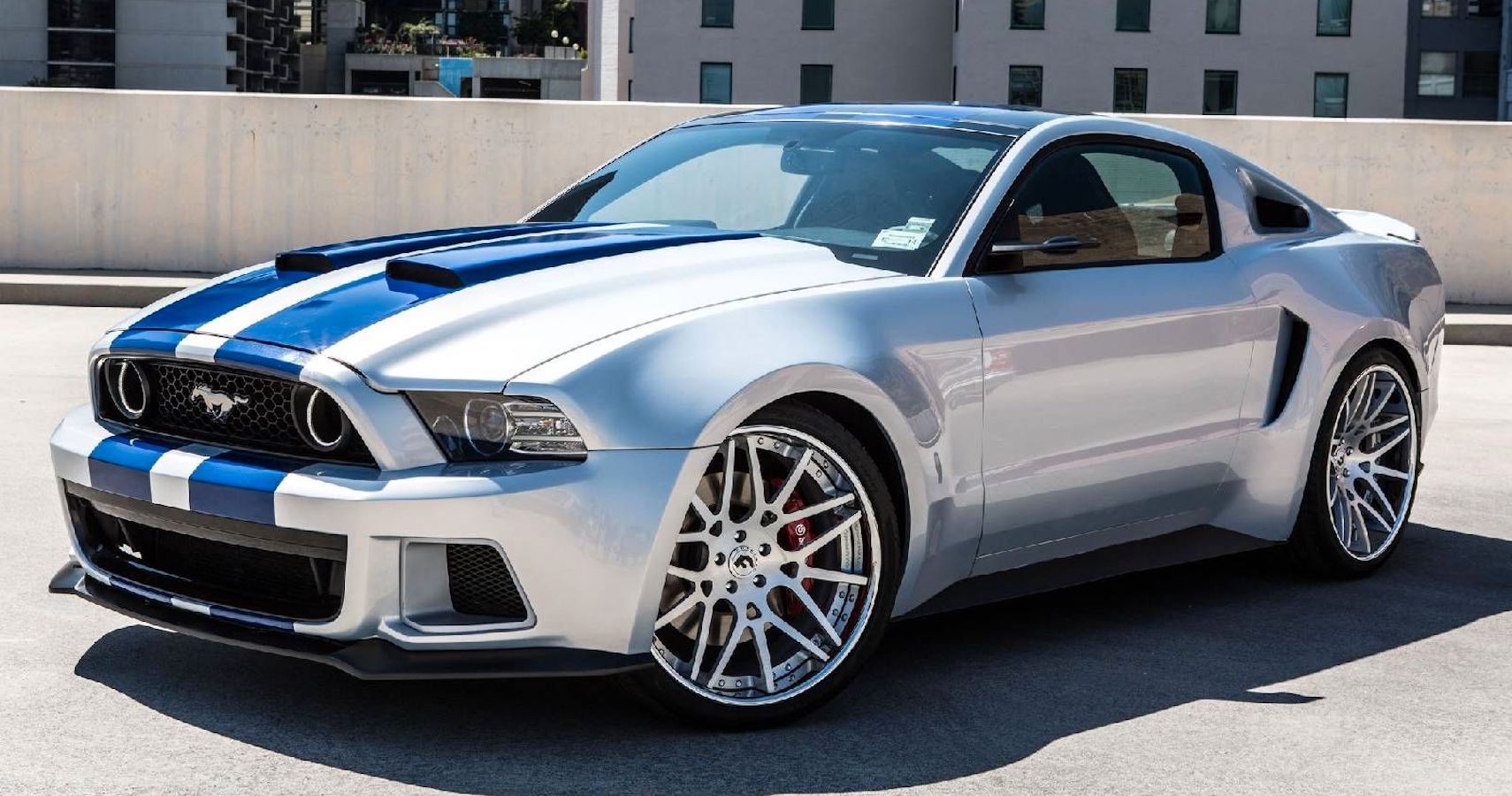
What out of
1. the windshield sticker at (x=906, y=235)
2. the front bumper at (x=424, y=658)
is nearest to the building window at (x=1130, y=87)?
the windshield sticker at (x=906, y=235)

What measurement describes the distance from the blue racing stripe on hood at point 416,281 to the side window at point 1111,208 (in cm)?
90

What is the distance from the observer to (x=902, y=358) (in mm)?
4641

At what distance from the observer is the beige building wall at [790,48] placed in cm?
6994

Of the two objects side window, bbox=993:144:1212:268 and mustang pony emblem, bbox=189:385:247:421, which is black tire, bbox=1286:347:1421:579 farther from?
mustang pony emblem, bbox=189:385:247:421

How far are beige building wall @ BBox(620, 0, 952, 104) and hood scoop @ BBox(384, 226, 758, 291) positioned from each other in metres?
65.4

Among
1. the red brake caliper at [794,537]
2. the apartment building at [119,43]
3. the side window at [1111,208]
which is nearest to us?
the red brake caliper at [794,537]

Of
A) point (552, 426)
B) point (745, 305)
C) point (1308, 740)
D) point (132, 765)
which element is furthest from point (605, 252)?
point (1308, 740)

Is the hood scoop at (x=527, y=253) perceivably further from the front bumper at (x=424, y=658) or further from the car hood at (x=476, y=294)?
the front bumper at (x=424, y=658)

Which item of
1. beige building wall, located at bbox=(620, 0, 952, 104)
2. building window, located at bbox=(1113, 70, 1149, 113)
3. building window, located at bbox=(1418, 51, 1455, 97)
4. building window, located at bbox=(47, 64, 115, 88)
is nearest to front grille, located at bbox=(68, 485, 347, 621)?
building window, located at bbox=(1113, 70, 1149, 113)

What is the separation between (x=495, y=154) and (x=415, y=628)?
13.5m

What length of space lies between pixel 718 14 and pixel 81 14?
98.6m

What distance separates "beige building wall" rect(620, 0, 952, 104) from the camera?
69938 mm

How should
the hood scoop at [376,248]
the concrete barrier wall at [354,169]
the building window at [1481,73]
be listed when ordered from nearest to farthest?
1. the hood scoop at [376,248]
2. the concrete barrier wall at [354,169]
3. the building window at [1481,73]

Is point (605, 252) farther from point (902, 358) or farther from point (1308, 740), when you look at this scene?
point (1308, 740)
